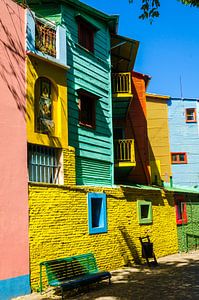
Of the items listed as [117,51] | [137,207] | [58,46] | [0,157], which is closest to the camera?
[0,157]

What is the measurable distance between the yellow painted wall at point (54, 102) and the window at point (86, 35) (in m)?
2.60

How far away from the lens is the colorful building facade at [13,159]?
9703 mm

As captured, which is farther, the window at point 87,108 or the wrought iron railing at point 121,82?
the wrought iron railing at point 121,82

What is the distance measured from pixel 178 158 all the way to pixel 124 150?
12076mm

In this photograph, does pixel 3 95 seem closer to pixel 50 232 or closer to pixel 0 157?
pixel 0 157

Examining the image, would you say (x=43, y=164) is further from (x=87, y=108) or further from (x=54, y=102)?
(x=87, y=108)

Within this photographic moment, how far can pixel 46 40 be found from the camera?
40.8 ft

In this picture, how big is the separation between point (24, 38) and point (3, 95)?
200 cm

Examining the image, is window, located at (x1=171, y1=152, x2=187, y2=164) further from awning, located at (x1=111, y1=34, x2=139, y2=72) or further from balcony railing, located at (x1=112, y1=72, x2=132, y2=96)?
balcony railing, located at (x1=112, y1=72, x2=132, y2=96)

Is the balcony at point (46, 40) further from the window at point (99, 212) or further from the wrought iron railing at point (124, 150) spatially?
the wrought iron railing at point (124, 150)

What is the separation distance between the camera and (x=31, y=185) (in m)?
10.6

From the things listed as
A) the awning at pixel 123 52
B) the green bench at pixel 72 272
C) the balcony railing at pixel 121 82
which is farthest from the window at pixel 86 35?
the green bench at pixel 72 272

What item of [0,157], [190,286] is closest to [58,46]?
[0,157]

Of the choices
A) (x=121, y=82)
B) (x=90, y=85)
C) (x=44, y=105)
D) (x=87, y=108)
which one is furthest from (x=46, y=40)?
(x=121, y=82)
